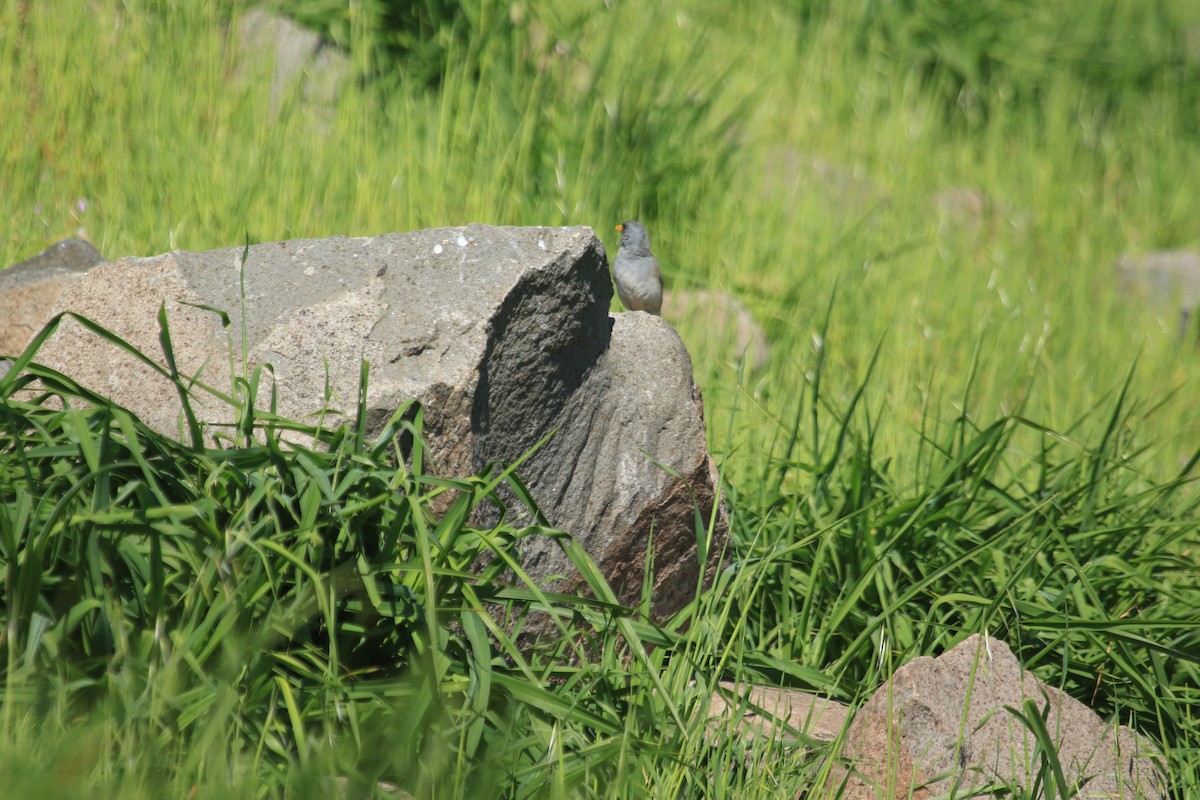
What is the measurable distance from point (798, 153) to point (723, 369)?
2161 mm

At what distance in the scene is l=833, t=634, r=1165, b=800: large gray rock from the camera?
216 cm

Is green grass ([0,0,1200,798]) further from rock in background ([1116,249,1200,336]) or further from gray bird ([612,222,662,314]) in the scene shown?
gray bird ([612,222,662,314])

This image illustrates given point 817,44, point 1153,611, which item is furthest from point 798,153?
point 1153,611

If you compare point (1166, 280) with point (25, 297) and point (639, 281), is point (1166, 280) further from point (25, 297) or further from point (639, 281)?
point (25, 297)

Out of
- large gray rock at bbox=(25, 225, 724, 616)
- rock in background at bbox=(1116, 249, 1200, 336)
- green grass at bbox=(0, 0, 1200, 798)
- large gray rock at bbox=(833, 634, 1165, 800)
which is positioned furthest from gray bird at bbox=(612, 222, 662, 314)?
rock in background at bbox=(1116, 249, 1200, 336)

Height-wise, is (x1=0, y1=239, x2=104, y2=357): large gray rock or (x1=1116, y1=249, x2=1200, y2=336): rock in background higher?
(x1=0, y1=239, x2=104, y2=357): large gray rock

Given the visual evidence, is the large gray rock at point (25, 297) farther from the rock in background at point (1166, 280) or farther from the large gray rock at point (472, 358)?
the rock in background at point (1166, 280)

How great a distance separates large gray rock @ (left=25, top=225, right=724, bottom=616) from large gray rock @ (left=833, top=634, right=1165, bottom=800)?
0.55 metres

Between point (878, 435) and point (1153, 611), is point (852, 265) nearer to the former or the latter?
point (878, 435)

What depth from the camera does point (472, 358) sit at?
216 cm

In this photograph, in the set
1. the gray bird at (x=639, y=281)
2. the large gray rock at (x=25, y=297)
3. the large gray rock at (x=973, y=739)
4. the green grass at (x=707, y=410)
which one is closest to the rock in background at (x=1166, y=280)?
the green grass at (x=707, y=410)

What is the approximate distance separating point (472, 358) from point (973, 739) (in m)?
1.28

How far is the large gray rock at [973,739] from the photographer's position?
7.09ft

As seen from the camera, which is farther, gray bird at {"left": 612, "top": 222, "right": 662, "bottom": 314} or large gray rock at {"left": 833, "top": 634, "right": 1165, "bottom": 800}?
gray bird at {"left": 612, "top": 222, "right": 662, "bottom": 314}
